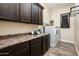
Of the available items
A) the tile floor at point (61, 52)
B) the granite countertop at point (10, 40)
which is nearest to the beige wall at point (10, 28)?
the granite countertop at point (10, 40)

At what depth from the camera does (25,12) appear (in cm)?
256

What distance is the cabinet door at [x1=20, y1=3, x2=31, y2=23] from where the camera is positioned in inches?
92.0

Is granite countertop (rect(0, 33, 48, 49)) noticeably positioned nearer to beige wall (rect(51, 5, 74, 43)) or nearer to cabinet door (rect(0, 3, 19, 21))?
cabinet door (rect(0, 3, 19, 21))

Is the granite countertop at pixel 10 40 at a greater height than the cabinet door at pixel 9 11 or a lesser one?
lesser

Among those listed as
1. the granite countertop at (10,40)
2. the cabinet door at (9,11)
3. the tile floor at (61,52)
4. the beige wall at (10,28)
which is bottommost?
the tile floor at (61,52)

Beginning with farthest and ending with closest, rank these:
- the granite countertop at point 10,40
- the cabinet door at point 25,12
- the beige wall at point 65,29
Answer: the beige wall at point 65,29
the cabinet door at point 25,12
the granite countertop at point 10,40

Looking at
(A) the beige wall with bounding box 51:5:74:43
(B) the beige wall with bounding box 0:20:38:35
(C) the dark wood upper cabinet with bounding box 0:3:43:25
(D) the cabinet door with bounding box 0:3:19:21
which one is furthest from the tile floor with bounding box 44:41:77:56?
(D) the cabinet door with bounding box 0:3:19:21

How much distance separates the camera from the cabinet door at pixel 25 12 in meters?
2.34

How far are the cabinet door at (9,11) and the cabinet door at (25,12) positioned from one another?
0.80 ft

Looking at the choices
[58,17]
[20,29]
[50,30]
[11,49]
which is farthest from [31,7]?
[58,17]

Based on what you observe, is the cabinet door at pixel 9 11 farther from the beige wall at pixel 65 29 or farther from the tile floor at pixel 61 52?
the beige wall at pixel 65 29

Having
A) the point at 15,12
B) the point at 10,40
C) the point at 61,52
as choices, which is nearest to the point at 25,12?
the point at 15,12

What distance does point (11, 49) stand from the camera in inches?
55.5

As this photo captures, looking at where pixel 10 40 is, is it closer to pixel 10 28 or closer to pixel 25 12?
pixel 10 28
